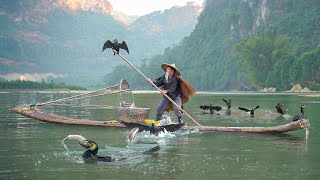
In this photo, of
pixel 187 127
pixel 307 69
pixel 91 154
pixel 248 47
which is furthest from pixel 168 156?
pixel 248 47

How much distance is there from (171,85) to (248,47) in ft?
300

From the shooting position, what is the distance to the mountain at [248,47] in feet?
335

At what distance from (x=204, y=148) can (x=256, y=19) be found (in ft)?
427

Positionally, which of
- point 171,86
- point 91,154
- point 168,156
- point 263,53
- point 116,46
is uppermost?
point 263,53

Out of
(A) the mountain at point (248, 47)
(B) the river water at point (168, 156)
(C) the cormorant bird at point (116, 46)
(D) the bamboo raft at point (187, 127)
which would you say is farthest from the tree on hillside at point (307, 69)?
(C) the cormorant bird at point (116, 46)

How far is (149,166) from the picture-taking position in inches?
497

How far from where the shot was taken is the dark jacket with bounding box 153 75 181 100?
19.7 metres

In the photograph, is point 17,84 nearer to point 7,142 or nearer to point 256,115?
point 256,115

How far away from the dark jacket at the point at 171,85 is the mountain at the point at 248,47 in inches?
2877

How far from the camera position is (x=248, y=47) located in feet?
359

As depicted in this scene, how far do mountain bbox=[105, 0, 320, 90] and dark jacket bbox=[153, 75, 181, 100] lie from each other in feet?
240

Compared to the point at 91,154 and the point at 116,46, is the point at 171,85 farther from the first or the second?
the point at 91,154

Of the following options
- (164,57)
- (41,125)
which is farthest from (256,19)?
(41,125)

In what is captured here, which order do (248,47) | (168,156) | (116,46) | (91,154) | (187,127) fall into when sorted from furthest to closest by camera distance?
(248,47) < (187,127) < (116,46) < (168,156) < (91,154)
